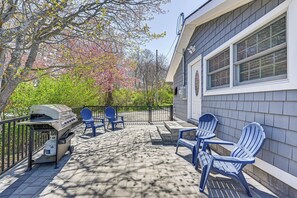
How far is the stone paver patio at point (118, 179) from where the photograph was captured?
257 cm

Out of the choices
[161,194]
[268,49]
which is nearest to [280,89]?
[268,49]

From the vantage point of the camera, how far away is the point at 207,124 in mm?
4387

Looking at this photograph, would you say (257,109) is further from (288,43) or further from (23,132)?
(23,132)

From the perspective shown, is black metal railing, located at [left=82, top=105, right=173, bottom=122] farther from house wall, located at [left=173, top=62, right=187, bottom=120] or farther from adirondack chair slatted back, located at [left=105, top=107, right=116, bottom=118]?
adirondack chair slatted back, located at [left=105, top=107, right=116, bottom=118]

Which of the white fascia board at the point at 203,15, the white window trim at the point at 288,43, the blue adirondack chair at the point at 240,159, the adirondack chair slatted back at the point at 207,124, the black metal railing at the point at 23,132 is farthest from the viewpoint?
the adirondack chair slatted back at the point at 207,124

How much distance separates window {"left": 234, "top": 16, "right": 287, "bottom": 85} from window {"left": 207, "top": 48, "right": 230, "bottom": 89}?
443 mm

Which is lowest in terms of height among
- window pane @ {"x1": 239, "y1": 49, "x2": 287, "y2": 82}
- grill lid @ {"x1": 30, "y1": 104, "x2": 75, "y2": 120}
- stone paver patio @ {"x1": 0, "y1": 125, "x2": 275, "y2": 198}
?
stone paver patio @ {"x1": 0, "y1": 125, "x2": 275, "y2": 198}

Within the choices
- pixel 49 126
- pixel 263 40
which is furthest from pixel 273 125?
pixel 49 126

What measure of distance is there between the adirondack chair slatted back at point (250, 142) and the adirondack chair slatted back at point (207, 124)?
1.23 metres

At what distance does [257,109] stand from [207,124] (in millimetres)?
1506

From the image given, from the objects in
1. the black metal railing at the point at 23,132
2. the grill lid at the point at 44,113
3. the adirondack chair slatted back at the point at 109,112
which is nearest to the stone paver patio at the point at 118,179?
the black metal railing at the point at 23,132

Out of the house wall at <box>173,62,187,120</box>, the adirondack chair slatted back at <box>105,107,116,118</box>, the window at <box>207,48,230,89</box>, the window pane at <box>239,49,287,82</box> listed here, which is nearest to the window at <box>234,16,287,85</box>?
the window pane at <box>239,49,287,82</box>

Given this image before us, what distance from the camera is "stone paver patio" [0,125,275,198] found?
8.43 feet

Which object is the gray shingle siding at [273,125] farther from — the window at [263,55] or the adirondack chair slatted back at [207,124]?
the adirondack chair slatted back at [207,124]
